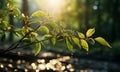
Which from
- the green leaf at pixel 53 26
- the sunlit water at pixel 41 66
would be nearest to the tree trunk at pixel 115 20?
the sunlit water at pixel 41 66

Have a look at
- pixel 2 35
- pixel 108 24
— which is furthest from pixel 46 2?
pixel 2 35

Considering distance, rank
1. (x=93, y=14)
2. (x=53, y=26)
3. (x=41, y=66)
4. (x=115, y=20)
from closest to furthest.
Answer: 1. (x=53, y=26)
2. (x=41, y=66)
3. (x=115, y=20)
4. (x=93, y=14)

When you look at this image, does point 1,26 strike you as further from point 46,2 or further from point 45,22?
point 46,2

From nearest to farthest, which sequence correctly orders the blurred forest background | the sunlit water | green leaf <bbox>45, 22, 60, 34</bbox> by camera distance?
green leaf <bbox>45, 22, 60, 34</bbox> < the sunlit water < the blurred forest background

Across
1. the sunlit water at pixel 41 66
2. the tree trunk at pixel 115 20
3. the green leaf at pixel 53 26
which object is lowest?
the tree trunk at pixel 115 20

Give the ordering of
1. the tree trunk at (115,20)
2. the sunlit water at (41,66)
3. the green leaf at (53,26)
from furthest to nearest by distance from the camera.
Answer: the tree trunk at (115,20) → the sunlit water at (41,66) → the green leaf at (53,26)

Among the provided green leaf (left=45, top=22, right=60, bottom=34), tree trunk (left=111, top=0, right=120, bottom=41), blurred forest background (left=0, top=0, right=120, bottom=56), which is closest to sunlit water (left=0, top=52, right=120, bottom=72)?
green leaf (left=45, top=22, right=60, bottom=34)

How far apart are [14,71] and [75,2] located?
A: 3829cm

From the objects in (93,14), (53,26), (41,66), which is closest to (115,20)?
(93,14)

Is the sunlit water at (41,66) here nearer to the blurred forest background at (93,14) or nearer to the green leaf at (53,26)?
the green leaf at (53,26)

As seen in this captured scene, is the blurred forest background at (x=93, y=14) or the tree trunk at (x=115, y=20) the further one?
the blurred forest background at (x=93, y=14)

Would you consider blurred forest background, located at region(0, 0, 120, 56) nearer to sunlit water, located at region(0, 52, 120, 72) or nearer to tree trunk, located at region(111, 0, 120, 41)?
tree trunk, located at region(111, 0, 120, 41)

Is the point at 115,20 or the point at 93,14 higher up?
the point at 115,20

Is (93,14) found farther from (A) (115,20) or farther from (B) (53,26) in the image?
(B) (53,26)
